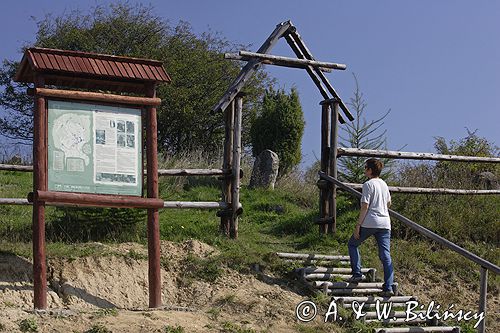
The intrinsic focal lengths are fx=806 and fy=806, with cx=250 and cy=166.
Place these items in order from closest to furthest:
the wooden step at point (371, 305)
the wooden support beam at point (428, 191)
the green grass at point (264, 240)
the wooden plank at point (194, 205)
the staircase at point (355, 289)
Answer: the staircase at point (355, 289)
the wooden step at point (371, 305)
the green grass at point (264, 240)
the wooden plank at point (194, 205)
the wooden support beam at point (428, 191)

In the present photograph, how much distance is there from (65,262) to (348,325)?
12.1 ft

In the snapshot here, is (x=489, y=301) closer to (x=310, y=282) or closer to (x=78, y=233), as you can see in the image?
(x=310, y=282)

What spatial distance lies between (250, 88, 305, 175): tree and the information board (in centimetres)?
1276

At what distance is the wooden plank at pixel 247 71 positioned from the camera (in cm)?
1291

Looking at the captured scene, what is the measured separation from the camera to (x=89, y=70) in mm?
9812

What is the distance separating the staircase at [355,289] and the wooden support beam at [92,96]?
3209 mm

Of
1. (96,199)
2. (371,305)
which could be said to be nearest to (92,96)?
(96,199)

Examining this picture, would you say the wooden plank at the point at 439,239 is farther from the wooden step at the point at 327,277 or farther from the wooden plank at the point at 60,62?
the wooden plank at the point at 60,62

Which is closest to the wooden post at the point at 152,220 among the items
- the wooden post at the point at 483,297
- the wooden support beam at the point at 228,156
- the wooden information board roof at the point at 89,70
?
the wooden information board roof at the point at 89,70

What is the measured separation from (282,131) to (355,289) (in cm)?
1229

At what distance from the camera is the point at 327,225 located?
13703 millimetres

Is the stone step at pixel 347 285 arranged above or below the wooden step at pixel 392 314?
above

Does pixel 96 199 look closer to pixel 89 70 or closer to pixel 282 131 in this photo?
pixel 89 70

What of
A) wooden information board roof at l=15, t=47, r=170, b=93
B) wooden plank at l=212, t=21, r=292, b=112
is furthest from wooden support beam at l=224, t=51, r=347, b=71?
wooden information board roof at l=15, t=47, r=170, b=93
